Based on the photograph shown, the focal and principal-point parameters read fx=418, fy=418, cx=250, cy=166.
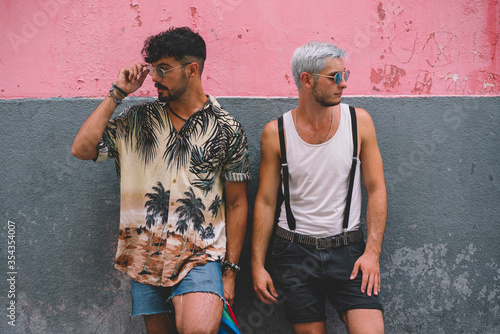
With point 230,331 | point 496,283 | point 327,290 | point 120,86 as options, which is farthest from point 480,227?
point 120,86

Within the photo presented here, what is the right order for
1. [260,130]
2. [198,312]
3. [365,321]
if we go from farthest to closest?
[260,130] → [365,321] → [198,312]

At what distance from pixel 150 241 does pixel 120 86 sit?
3.00 feet

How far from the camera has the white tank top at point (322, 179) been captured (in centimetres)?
255

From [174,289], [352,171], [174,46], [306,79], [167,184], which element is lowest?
[174,289]

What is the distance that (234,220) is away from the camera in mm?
2590

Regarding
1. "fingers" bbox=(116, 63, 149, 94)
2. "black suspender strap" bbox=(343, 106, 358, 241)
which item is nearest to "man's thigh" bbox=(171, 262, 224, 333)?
"black suspender strap" bbox=(343, 106, 358, 241)

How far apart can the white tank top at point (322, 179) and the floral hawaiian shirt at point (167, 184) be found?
0.37 m

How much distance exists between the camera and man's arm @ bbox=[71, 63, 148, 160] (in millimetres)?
2322

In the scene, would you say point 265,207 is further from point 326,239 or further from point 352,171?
point 352,171

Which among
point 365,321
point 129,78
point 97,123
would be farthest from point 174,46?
point 365,321

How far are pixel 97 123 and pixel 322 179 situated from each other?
4.43 ft

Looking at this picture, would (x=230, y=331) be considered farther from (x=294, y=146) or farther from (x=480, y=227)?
(x=480, y=227)

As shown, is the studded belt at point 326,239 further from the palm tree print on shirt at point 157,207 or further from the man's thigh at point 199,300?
the palm tree print on shirt at point 157,207

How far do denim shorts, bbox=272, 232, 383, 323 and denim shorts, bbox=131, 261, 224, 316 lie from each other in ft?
1.48
